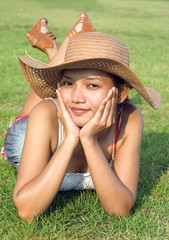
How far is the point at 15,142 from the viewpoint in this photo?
396cm

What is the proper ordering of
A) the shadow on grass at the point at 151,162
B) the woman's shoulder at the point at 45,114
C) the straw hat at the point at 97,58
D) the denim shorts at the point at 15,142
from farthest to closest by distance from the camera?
1. the denim shorts at the point at 15,142
2. the shadow on grass at the point at 151,162
3. the woman's shoulder at the point at 45,114
4. the straw hat at the point at 97,58

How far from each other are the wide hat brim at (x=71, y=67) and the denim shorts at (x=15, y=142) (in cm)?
65

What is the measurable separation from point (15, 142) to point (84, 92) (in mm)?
1423

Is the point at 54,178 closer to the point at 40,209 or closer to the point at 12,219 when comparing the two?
the point at 40,209

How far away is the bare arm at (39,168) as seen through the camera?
2828 mm

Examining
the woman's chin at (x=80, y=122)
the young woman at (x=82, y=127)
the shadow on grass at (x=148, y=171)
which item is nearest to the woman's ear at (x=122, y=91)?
the young woman at (x=82, y=127)

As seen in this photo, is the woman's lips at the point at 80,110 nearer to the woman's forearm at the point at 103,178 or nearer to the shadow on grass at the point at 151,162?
the woman's forearm at the point at 103,178

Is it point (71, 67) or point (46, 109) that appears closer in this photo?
point (71, 67)

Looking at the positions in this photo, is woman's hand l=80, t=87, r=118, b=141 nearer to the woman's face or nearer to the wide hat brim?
the woman's face

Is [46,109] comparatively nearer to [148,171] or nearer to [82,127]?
[82,127]

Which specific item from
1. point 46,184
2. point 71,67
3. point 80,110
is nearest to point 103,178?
point 46,184

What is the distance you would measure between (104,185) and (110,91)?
0.74 m

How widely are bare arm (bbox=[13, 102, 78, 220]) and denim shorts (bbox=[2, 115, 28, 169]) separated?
0.88m

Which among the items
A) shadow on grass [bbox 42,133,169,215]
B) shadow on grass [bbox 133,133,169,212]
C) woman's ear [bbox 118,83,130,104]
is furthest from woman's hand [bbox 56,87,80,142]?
shadow on grass [bbox 133,133,169,212]
